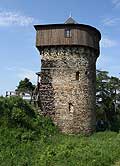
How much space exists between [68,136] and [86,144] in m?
4.60

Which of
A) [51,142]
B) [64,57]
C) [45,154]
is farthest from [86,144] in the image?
[64,57]

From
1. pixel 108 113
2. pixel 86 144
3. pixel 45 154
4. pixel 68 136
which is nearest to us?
pixel 45 154

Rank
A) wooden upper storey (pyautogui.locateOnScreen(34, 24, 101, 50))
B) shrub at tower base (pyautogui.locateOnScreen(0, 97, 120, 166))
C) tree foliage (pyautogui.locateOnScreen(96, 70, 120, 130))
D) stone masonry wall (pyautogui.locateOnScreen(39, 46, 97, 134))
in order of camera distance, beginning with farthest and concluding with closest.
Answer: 1. tree foliage (pyautogui.locateOnScreen(96, 70, 120, 130))
2. wooden upper storey (pyautogui.locateOnScreen(34, 24, 101, 50))
3. stone masonry wall (pyautogui.locateOnScreen(39, 46, 97, 134))
4. shrub at tower base (pyautogui.locateOnScreen(0, 97, 120, 166))

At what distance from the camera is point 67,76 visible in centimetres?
2895

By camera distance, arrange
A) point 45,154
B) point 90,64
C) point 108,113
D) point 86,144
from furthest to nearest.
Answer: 1. point 108,113
2. point 90,64
3. point 86,144
4. point 45,154

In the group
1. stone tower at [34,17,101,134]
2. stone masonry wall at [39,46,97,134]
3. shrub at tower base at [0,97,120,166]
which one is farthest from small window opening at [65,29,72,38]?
shrub at tower base at [0,97,120,166]

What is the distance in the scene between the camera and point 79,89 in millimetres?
28906

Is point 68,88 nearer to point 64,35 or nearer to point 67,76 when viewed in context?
point 67,76

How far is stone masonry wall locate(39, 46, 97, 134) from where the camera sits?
94.0ft

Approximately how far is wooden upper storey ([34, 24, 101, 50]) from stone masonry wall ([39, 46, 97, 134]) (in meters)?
0.45

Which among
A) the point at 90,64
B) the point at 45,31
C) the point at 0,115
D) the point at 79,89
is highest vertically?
the point at 45,31

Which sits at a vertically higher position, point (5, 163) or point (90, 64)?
point (90, 64)

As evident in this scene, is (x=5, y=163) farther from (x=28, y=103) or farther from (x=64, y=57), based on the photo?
(x=64, y=57)

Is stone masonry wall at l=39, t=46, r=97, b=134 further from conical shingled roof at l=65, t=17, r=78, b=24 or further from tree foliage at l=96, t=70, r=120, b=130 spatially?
tree foliage at l=96, t=70, r=120, b=130
